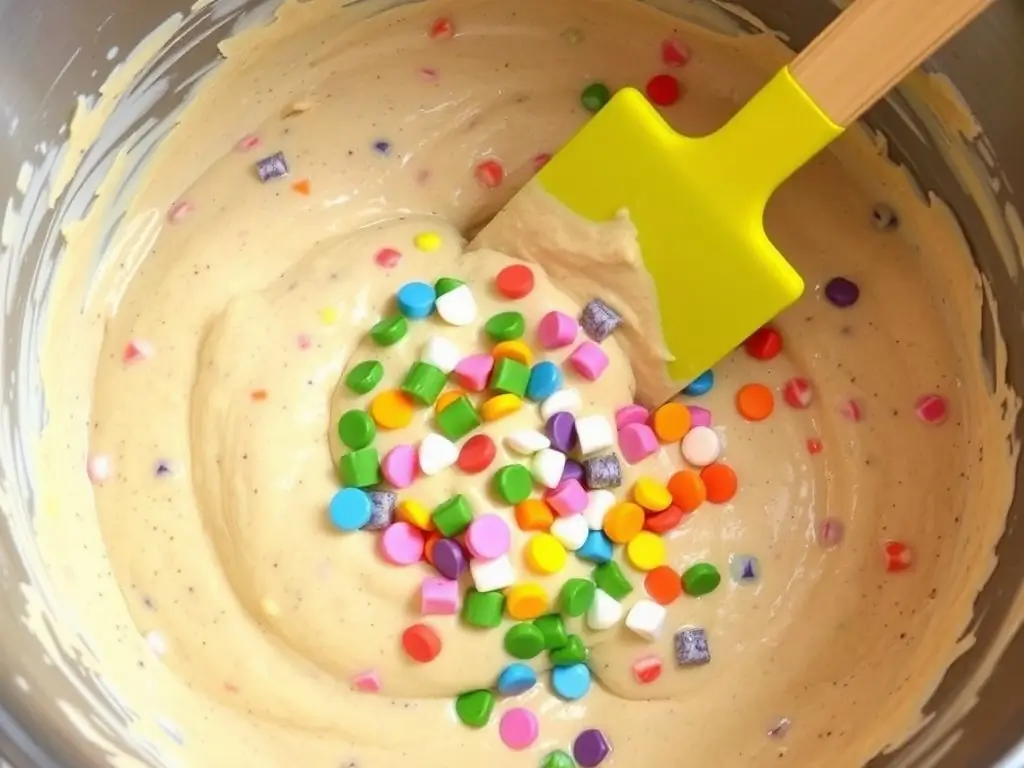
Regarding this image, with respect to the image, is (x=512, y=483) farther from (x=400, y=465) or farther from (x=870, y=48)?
(x=870, y=48)

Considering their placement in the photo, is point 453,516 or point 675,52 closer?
point 453,516

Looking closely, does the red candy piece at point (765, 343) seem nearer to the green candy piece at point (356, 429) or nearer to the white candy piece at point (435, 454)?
the white candy piece at point (435, 454)

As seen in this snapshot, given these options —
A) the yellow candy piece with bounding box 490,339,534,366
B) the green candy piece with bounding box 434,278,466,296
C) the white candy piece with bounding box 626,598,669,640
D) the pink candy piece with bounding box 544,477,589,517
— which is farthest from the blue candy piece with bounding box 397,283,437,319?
the white candy piece with bounding box 626,598,669,640

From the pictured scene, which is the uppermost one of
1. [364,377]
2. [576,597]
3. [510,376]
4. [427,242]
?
[427,242]

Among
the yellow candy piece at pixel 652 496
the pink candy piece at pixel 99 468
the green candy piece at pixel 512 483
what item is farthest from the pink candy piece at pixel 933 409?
the pink candy piece at pixel 99 468

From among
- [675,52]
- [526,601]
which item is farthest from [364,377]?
[675,52]

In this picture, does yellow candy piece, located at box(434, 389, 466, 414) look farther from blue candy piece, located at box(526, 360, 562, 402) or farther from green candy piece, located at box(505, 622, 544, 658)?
green candy piece, located at box(505, 622, 544, 658)
